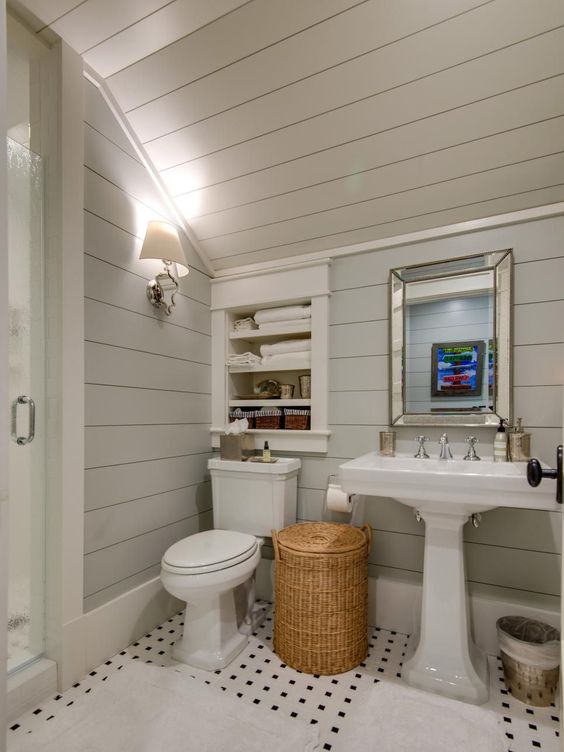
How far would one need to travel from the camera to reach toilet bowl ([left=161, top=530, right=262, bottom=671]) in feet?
5.70

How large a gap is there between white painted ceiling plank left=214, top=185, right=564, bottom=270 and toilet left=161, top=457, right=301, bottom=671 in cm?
114

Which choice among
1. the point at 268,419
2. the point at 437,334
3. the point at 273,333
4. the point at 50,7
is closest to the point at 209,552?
the point at 268,419

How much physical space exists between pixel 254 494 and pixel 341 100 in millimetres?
1826

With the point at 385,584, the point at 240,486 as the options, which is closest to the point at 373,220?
the point at 240,486

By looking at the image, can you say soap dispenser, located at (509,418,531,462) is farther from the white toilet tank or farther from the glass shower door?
the glass shower door

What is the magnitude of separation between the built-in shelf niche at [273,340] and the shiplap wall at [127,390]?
0.72ft

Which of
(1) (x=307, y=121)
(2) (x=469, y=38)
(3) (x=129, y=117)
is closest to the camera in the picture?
(2) (x=469, y=38)

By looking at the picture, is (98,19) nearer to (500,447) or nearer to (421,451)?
(421,451)

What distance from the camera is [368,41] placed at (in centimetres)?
158

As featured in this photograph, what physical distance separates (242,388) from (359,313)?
90 centimetres

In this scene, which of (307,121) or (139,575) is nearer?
(307,121)

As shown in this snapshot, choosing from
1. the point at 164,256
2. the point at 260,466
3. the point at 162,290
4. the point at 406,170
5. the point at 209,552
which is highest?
the point at 406,170

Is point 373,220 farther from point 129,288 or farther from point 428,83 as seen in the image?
point 129,288

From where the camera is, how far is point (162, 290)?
220cm
